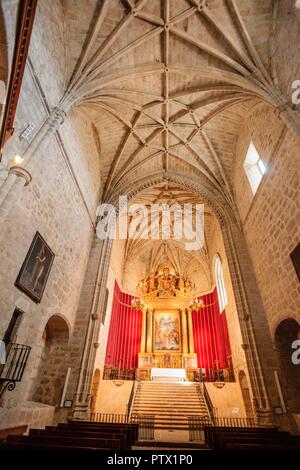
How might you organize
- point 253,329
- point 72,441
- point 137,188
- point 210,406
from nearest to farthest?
point 72,441, point 253,329, point 210,406, point 137,188

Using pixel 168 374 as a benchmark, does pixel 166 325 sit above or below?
above

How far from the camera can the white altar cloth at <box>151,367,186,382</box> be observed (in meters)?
15.6

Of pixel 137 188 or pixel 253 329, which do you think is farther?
pixel 137 188

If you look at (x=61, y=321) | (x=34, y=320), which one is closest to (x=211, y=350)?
(x=61, y=321)

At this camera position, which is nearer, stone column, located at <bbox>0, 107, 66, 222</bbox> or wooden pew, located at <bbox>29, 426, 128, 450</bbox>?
wooden pew, located at <bbox>29, 426, 128, 450</bbox>

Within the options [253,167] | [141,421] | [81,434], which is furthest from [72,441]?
[253,167]

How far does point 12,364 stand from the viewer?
620 cm

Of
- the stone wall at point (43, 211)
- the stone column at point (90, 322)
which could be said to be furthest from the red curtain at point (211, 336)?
the stone wall at point (43, 211)

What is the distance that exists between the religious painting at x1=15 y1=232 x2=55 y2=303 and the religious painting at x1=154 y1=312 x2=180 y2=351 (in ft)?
43.8

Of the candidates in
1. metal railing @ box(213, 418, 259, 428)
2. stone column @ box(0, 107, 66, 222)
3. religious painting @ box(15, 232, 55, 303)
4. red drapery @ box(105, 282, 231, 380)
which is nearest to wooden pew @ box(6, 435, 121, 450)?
religious painting @ box(15, 232, 55, 303)

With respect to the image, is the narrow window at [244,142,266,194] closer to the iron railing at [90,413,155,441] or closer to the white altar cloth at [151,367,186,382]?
the iron railing at [90,413,155,441]

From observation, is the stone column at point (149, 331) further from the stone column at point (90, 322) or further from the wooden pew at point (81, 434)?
the wooden pew at point (81, 434)

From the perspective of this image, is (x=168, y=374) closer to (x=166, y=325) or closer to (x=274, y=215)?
(x=166, y=325)

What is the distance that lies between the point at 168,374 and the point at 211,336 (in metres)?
4.22
